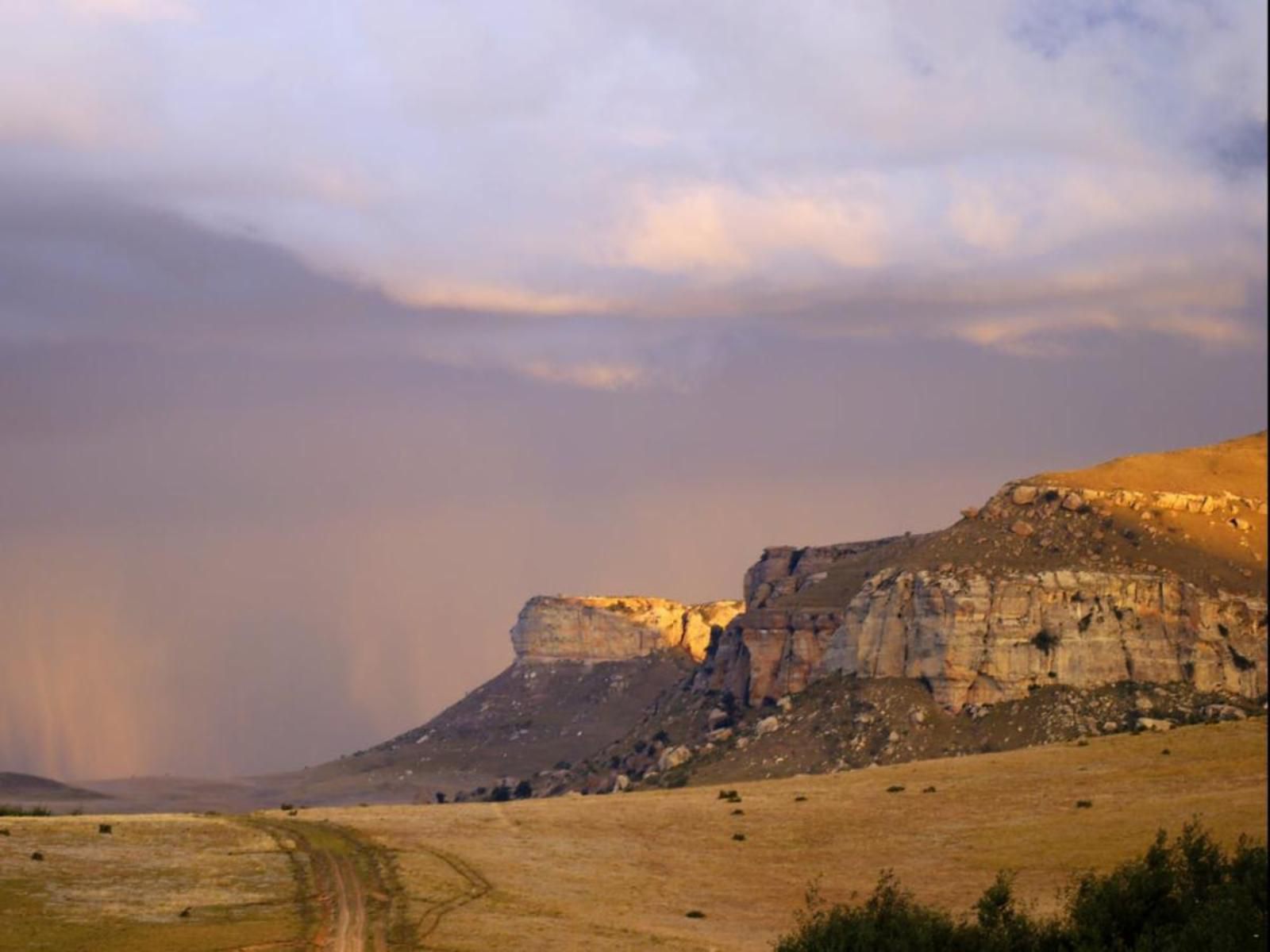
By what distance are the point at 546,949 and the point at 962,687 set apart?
12698 centimetres

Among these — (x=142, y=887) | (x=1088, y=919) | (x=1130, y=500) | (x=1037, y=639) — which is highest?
(x=1130, y=500)

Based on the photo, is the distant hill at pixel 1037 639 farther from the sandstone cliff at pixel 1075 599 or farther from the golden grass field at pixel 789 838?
the golden grass field at pixel 789 838

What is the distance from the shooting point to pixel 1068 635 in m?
169

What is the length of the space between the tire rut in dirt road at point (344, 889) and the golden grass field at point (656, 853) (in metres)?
0.81

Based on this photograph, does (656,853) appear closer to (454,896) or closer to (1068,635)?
(454,896)

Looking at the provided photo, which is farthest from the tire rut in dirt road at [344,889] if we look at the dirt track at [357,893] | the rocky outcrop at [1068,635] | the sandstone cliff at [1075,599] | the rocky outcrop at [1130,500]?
the rocky outcrop at [1130,500]

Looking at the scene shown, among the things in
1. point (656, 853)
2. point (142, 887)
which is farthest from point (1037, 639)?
point (142, 887)

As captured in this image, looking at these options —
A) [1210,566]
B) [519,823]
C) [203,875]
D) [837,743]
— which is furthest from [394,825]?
[1210,566]

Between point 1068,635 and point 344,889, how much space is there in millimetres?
121529

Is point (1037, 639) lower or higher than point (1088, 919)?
higher

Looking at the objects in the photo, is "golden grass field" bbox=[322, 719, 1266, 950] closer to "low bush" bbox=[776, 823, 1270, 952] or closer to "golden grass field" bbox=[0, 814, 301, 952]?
"golden grass field" bbox=[0, 814, 301, 952]

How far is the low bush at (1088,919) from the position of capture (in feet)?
142

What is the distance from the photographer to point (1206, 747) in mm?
84375

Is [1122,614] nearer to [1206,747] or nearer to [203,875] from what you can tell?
[1206,747]
